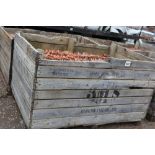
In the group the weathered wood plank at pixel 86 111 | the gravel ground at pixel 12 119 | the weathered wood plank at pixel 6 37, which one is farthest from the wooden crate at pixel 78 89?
the weathered wood plank at pixel 6 37

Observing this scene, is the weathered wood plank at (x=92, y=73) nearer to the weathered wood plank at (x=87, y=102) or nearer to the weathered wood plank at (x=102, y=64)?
the weathered wood plank at (x=102, y=64)

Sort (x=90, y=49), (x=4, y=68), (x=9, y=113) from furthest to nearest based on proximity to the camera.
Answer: (x=4, y=68) → (x=90, y=49) → (x=9, y=113)

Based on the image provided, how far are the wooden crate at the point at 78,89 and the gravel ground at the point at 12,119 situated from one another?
0.14 meters

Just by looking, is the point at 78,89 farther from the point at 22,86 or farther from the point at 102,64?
the point at 22,86

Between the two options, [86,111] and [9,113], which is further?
[9,113]

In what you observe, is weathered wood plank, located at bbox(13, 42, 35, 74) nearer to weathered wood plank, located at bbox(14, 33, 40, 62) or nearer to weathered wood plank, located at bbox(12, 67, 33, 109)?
weathered wood plank, located at bbox(14, 33, 40, 62)

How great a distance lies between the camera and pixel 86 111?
3.86 meters

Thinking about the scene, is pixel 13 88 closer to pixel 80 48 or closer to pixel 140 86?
pixel 80 48

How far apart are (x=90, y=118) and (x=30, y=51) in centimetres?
137

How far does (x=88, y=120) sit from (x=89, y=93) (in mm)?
482

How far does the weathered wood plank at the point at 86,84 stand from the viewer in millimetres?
3367

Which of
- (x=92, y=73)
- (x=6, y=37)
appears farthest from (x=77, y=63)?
(x=6, y=37)

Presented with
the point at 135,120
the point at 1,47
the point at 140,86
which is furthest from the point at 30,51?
the point at 1,47

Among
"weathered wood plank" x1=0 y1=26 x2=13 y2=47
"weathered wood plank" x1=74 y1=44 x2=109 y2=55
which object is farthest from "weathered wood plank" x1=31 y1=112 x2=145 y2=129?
"weathered wood plank" x1=0 y1=26 x2=13 y2=47
